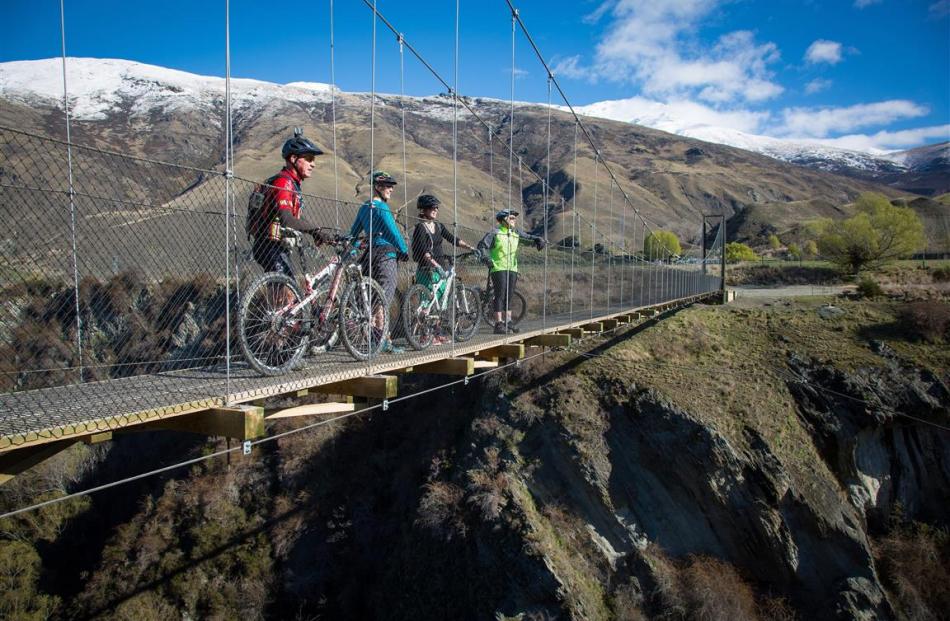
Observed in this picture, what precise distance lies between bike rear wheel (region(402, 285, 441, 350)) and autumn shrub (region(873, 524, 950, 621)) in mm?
13189

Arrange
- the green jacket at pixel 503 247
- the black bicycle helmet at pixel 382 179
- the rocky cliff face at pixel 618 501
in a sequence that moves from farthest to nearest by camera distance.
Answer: the rocky cliff face at pixel 618 501 → the green jacket at pixel 503 247 → the black bicycle helmet at pixel 382 179

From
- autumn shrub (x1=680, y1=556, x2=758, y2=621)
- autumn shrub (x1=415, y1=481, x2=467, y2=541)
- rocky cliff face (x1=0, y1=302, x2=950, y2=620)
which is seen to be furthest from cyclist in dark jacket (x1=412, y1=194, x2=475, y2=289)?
autumn shrub (x1=680, y1=556, x2=758, y2=621)

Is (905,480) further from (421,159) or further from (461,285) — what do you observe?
(421,159)

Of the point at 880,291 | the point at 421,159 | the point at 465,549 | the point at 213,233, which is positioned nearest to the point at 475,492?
the point at 465,549

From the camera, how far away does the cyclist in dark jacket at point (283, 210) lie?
302 cm

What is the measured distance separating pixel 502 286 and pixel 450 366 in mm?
1617

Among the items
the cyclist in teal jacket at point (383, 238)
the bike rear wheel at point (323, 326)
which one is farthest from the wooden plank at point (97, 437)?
the cyclist in teal jacket at point (383, 238)

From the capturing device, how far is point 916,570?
1300 cm

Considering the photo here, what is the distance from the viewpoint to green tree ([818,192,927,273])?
3059 cm

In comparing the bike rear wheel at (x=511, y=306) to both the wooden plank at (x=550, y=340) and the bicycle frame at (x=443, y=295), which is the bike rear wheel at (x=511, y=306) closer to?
the wooden plank at (x=550, y=340)

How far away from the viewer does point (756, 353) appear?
17.0 metres

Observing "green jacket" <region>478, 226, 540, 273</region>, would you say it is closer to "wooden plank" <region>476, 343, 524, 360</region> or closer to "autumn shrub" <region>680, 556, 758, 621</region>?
"wooden plank" <region>476, 343, 524, 360</region>

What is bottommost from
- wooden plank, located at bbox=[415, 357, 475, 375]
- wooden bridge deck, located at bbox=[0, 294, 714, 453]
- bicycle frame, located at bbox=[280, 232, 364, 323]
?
wooden plank, located at bbox=[415, 357, 475, 375]

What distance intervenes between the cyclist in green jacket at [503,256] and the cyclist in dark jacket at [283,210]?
239 cm
